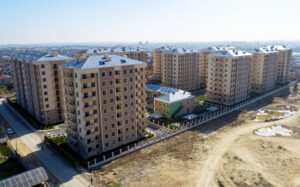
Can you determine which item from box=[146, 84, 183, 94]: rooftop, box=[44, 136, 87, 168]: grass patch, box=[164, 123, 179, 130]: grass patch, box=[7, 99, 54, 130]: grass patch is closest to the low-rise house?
box=[146, 84, 183, 94]: rooftop

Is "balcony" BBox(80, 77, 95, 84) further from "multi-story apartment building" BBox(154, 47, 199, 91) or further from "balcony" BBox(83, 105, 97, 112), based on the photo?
"multi-story apartment building" BBox(154, 47, 199, 91)

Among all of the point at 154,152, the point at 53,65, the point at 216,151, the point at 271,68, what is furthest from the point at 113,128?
the point at 271,68

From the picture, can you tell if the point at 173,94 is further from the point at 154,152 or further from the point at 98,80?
the point at 98,80

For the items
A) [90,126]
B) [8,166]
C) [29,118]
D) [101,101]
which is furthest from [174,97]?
[8,166]

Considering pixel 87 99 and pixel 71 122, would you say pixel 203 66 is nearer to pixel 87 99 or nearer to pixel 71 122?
pixel 87 99

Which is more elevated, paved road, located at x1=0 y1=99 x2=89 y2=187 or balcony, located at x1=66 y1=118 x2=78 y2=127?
balcony, located at x1=66 y1=118 x2=78 y2=127
